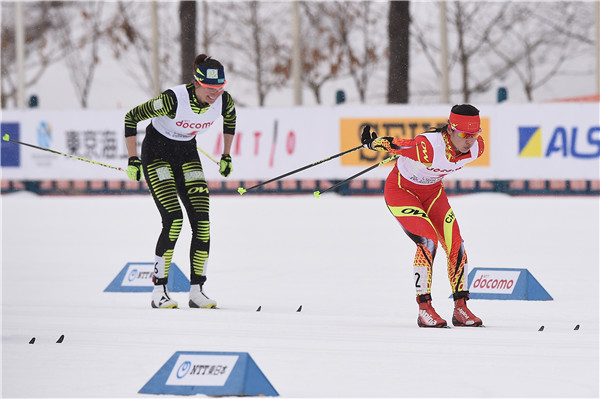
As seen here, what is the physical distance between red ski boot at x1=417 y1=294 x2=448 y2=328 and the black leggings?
1.90 meters

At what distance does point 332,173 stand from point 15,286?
32.9 ft

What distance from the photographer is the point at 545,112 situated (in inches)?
740

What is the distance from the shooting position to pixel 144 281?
380 inches

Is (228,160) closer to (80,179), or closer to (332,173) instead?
(332,173)

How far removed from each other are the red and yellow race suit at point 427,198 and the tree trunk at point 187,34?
59.3ft

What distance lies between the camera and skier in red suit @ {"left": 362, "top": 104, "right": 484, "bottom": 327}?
7.62 m

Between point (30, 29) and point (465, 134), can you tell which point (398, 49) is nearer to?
point (465, 134)

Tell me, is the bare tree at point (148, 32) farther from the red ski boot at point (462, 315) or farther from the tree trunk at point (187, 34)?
the red ski boot at point (462, 315)

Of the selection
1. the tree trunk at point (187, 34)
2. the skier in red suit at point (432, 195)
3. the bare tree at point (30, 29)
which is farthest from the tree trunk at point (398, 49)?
the bare tree at point (30, 29)

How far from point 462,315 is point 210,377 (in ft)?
8.76

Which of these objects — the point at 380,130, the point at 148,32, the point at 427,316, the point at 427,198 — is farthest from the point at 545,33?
the point at 427,316

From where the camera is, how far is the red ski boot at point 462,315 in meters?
7.77

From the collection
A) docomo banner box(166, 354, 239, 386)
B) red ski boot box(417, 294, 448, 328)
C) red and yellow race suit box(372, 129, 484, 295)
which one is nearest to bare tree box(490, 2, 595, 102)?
red and yellow race suit box(372, 129, 484, 295)

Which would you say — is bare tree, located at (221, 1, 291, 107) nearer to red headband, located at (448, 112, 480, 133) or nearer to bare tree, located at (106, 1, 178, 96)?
bare tree, located at (106, 1, 178, 96)
